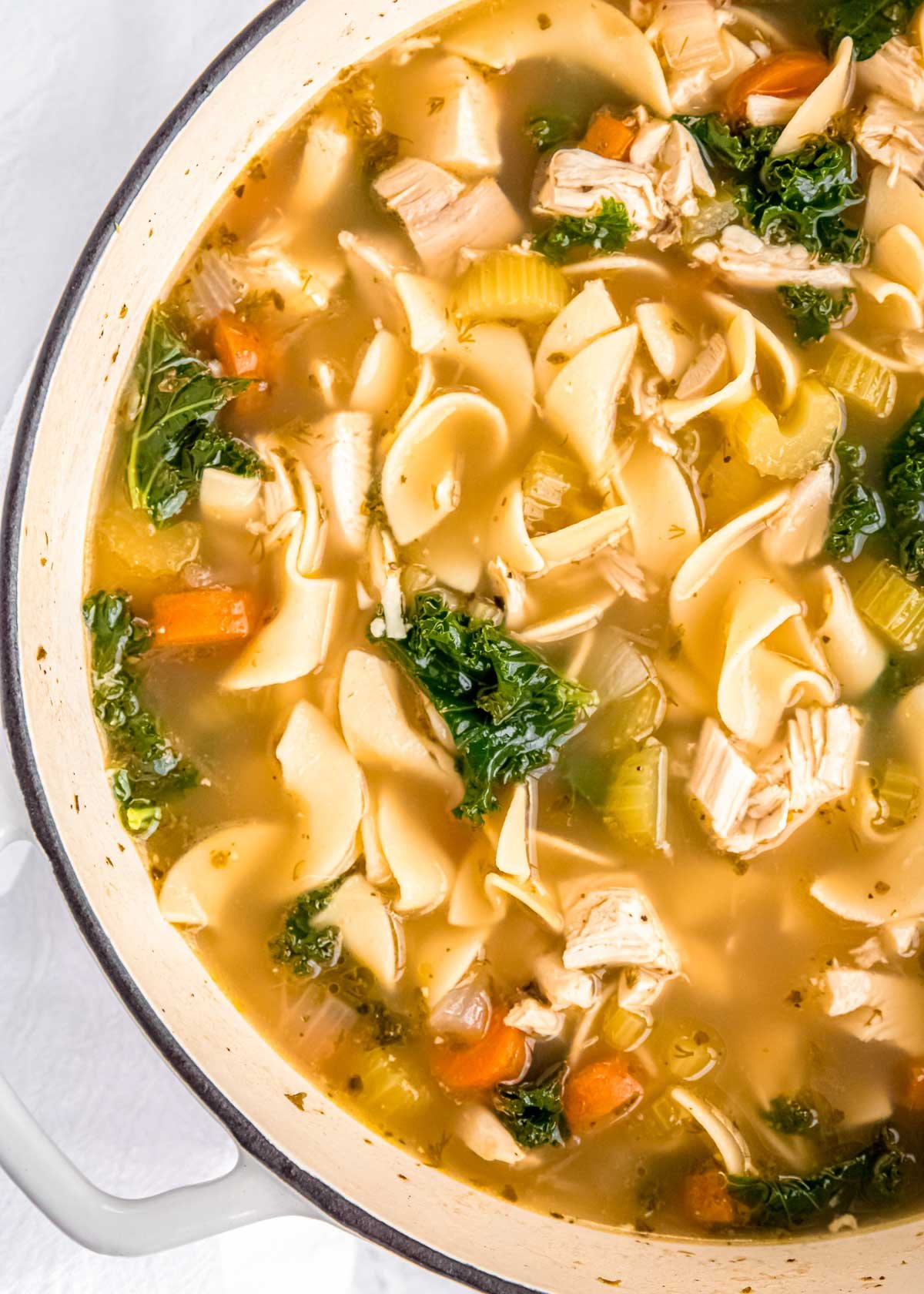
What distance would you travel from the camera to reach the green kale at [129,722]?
3.46 metres

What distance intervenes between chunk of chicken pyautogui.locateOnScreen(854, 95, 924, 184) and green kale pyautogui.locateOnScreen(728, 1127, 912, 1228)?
2814 mm

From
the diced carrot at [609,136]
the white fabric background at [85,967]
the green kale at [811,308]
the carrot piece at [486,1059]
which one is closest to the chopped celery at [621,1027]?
the carrot piece at [486,1059]

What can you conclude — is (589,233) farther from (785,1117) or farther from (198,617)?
(785,1117)

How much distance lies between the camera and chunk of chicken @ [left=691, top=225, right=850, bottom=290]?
3443mm

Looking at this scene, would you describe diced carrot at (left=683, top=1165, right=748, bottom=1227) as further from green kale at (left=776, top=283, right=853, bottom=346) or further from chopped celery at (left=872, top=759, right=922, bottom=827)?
green kale at (left=776, top=283, right=853, bottom=346)

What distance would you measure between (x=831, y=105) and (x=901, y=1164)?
10.1ft

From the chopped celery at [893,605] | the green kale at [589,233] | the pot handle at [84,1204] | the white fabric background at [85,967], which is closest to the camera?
the pot handle at [84,1204]

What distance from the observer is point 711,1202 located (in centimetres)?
352

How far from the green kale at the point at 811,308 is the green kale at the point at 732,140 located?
1.24ft

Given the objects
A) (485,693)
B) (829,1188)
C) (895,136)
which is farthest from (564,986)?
(895,136)

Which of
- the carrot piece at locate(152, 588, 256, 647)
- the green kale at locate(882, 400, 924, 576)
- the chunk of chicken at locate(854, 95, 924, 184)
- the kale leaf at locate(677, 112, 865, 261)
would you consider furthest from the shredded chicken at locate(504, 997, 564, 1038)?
the chunk of chicken at locate(854, 95, 924, 184)

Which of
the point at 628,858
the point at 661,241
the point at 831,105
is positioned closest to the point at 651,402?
the point at 661,241

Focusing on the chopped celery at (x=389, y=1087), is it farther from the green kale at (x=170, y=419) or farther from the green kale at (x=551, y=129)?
the green kale at (x=551, y=129)

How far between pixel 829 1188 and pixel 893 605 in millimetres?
1732
